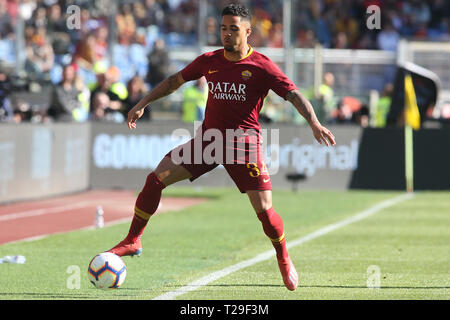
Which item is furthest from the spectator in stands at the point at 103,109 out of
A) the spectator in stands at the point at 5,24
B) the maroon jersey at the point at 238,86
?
the maroon jersey at the point at 238,86

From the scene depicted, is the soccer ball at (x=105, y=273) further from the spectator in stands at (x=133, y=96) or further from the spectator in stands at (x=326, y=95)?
the spectator in stands at (x=326, y=95)

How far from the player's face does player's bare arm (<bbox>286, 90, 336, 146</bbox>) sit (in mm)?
588

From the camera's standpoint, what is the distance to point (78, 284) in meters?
8.95

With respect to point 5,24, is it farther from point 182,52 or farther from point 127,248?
point 127,248

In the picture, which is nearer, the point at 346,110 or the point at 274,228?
the point at 274,228

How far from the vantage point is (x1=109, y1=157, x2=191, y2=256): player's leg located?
28.3 feet

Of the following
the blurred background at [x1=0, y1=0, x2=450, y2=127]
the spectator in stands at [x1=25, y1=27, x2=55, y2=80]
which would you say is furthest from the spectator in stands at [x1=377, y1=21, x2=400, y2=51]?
the spectator in stands at [x1=25, y1=27, x2=55, y2=80]

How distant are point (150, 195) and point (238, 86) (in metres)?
1.21

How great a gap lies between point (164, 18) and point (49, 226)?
655 inches

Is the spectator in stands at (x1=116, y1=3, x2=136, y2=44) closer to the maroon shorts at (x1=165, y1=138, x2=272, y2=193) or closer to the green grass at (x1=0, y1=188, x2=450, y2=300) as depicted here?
the green grass at (x1=0, y1=188, x2=450, y2=300)

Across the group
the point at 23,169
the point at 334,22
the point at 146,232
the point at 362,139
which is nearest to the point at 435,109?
the point at 362,139

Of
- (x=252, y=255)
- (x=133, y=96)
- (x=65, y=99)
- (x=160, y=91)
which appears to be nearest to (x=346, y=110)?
(x=133, y=96)

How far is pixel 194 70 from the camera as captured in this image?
28.5 feet

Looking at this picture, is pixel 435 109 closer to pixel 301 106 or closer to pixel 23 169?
pixel 23 169
